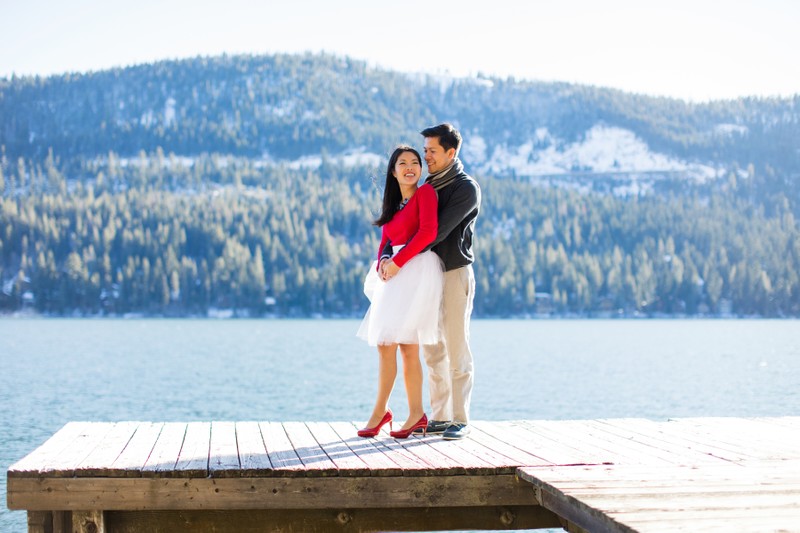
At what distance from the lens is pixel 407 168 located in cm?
768

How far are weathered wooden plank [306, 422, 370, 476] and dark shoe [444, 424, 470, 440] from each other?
2.59ft

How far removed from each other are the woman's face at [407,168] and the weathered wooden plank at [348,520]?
2449 millimetres

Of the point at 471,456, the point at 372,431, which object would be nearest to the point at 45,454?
the point at 372,431

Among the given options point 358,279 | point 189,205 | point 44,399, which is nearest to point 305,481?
point 44,399

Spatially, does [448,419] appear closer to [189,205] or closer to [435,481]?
[435,481]

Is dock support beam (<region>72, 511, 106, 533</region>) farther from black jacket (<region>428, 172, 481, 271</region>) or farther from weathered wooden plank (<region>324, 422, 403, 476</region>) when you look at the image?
black jacket (<region>428, 172, 481, 271</region>)

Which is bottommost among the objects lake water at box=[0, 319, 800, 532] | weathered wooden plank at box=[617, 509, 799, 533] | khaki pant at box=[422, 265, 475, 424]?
lake water at box=[0, 319, 800, 532]

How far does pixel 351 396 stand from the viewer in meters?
34.7

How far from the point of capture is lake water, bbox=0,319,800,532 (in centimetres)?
2978

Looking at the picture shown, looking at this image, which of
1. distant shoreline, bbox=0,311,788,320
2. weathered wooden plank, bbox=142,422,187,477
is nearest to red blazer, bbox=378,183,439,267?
weathered wooden plank, bbox=142,422,187,477

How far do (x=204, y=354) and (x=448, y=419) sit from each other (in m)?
52.7

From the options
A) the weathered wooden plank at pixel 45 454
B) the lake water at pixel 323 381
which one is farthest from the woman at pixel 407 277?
the lake water at pixel 323 381

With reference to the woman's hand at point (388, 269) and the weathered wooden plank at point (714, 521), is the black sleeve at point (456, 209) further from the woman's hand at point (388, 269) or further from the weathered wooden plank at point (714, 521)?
the weathered wooden plank at point (714, 521)

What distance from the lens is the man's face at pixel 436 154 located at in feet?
25.1
